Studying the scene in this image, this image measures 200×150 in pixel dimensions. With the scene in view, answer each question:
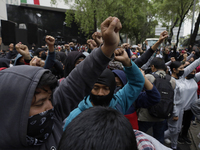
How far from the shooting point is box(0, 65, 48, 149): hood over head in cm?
89

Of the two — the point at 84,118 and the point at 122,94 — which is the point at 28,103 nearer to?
the point at 84,118

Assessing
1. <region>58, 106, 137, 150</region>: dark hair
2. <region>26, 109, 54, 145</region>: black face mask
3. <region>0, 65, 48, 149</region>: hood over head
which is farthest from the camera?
<region>26, 109, 54, 145</region>: black face mask

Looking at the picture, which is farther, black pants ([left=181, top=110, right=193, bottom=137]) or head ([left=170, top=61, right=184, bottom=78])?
black pants ([left=181, top=110, right=193, bottom=137])

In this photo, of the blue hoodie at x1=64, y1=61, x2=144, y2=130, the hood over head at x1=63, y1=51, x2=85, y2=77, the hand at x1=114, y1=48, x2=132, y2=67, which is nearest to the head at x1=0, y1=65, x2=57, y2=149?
the blue hoodie at x1=64, y1=61, x2=144, y2=130

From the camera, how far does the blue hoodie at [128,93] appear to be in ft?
4.96

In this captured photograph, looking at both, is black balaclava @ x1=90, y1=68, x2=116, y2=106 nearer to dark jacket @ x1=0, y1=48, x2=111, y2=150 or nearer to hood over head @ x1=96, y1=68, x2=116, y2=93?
hood over head @ x1=96, y1=68, x2=116, y2=93

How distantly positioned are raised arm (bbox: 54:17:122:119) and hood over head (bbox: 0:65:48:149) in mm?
283

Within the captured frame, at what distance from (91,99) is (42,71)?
2.53 ft

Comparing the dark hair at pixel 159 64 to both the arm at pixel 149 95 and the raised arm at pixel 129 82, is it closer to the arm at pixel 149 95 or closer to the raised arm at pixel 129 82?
the arm at pixel 149 95

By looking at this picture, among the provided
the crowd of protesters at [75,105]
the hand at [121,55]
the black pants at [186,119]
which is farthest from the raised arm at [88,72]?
the black pants at [186,119]

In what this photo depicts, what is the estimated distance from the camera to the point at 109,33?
3.05 feet

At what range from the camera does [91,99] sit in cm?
167

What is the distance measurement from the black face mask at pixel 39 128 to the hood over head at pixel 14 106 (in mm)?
82

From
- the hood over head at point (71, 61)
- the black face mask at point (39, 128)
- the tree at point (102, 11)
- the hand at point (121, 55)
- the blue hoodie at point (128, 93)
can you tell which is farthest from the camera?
the tree at point (102, 11)
